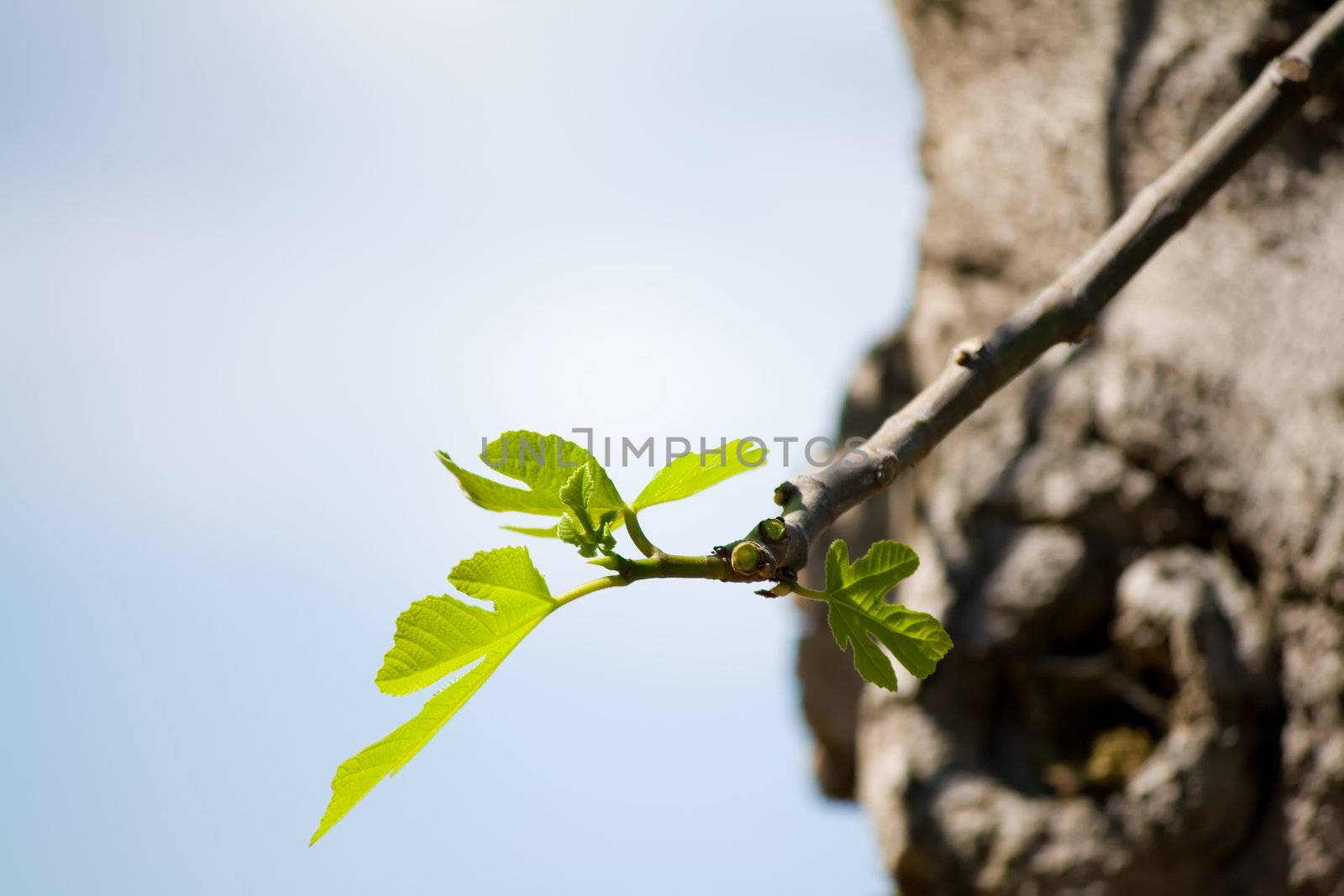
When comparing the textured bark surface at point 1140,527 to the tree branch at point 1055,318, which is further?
the textured bark surface at point 1140,527

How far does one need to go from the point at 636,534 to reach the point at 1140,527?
1.50m

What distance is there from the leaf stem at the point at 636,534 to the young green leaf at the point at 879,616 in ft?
0.33

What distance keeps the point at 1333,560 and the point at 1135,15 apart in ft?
3.56

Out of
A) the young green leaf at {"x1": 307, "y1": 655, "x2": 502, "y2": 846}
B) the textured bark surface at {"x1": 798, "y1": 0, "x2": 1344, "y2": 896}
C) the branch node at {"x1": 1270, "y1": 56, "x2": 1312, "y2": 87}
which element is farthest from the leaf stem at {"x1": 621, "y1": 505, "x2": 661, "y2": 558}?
the textured bark surface at {"x1": 798, "y1": 0, "x2": 1344, "y2": 896}

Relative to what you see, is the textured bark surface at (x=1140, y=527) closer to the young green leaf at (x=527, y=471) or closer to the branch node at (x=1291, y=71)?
the branch node at (x=1291, y=71)

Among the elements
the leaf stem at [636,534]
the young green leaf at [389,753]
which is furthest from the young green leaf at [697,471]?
the young green leaf at [389,753]

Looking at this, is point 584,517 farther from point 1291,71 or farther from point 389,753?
point 1291,71

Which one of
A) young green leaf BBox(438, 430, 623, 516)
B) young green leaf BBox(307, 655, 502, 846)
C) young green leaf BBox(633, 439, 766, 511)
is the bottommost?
young green leaf BBox(307, 655, 502, 846)

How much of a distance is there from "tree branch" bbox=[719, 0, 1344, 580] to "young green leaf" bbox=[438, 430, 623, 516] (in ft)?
0.33

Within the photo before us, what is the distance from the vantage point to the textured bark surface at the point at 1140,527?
66.7 inches

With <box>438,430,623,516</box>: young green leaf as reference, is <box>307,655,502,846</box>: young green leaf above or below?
below

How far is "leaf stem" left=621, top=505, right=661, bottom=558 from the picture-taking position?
607 mm

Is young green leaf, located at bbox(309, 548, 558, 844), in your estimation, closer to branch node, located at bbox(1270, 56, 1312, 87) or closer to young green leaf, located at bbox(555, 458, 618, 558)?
young green leaf, located at bbox(555, 458, 618, 558)

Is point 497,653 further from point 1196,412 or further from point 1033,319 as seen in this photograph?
point 1196,412
